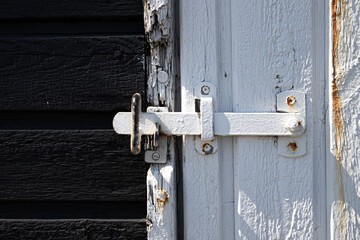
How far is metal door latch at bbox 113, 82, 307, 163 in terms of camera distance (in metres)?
0.80

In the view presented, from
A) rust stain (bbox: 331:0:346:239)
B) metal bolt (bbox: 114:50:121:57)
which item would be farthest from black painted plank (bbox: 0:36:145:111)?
rust stain (bbox: 331:0:346:239)

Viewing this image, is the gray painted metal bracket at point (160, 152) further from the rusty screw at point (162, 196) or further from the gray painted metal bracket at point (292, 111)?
the gray painted metal bracket at point (292, 111)

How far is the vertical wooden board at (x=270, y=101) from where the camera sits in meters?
0.82

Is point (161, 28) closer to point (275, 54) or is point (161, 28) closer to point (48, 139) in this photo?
point (275, 54)

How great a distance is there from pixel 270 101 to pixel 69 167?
0.53 meters

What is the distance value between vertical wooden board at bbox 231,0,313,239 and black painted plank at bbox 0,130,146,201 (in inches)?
10.6

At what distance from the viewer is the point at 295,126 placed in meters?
0.78

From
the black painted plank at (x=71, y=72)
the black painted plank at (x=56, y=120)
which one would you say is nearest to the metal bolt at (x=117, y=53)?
the black painted plank at (x=71, y=72)

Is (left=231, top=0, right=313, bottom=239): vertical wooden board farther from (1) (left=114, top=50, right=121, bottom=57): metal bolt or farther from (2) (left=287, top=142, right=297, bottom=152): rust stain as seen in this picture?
(1) (left=114, top=50, right=121, bottom=57): metal bolt

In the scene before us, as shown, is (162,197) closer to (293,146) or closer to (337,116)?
(293,146)

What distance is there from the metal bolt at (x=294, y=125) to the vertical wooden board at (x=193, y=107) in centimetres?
18

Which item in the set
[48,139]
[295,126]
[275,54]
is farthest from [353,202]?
[48,139]

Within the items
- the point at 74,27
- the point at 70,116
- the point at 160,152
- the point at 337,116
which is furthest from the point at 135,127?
the point at 337,116

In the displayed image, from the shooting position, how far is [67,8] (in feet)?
2.83
